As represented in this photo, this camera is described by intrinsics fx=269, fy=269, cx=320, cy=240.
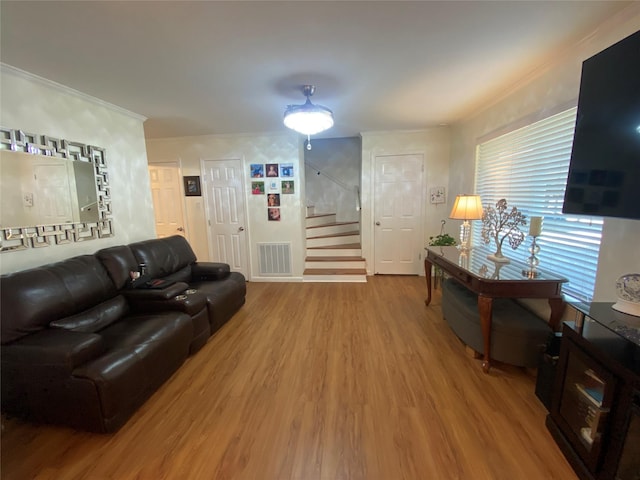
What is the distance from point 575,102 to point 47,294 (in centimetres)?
384

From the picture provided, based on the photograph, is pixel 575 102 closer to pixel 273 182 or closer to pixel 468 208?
pixel 468 208

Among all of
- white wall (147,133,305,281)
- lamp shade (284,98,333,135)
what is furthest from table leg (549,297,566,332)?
white wall (147,133,305,281)

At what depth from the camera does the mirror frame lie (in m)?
2.02

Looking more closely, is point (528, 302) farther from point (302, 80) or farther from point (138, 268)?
point (138, 268)

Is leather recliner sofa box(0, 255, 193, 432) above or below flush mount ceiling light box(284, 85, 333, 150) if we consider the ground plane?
below

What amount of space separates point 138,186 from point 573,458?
435 centimetres

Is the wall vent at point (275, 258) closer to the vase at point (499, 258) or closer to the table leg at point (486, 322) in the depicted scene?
the vase at point (499, 258)

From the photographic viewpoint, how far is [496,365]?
85.0 inches

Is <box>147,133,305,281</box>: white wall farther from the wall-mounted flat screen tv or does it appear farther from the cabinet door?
the cabinet door

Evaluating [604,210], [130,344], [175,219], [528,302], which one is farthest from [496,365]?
[175,219]

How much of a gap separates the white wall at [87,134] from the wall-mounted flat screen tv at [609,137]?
3.87 meters

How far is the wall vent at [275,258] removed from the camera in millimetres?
4551

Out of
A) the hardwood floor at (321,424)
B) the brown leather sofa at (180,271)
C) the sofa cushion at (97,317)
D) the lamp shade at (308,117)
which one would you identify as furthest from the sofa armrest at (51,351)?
the lamp shade at (308,117)

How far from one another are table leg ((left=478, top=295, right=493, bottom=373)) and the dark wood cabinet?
0.47 meters
